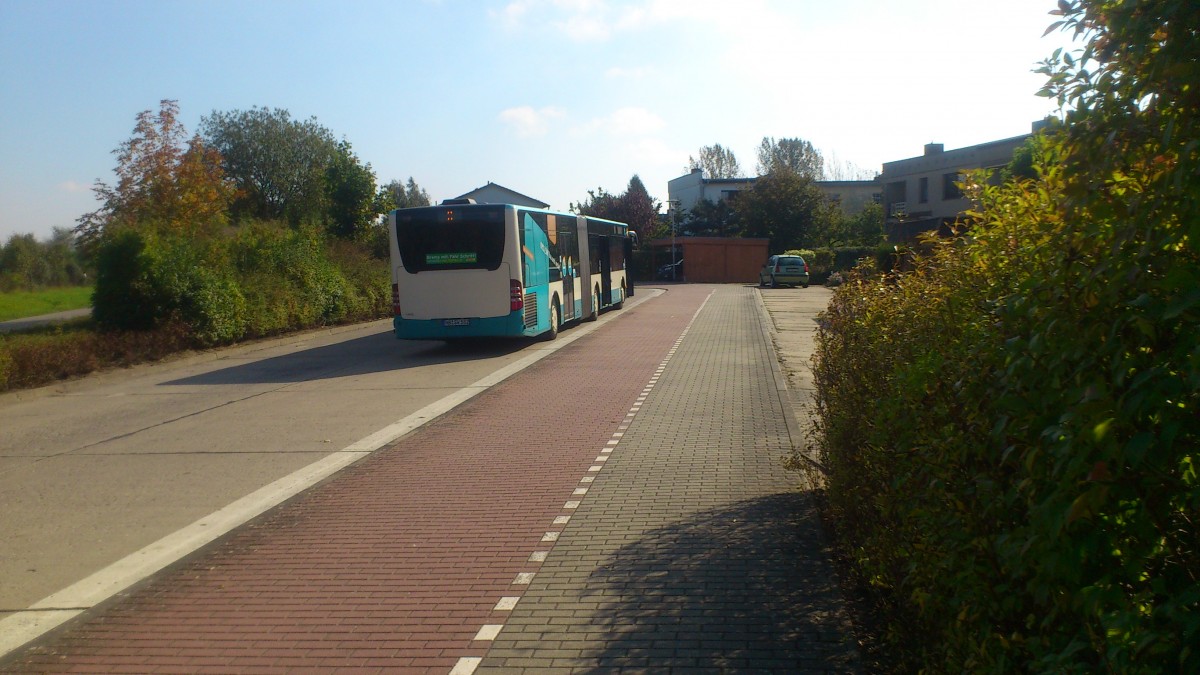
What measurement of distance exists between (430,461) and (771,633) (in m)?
5.19

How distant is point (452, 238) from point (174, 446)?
9367 mm

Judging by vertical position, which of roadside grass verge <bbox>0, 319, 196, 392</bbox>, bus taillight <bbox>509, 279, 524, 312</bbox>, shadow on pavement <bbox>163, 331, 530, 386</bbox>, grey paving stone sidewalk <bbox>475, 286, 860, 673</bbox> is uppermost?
bus taillight <bbox>509, 279, 524, 312</bbox>

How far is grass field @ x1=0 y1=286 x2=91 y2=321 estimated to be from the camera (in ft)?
120

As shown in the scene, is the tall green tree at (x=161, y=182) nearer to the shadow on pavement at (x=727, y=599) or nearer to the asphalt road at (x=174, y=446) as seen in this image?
the asphalt road at (x=174, y=446)

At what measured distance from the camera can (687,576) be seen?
5684 millimetres

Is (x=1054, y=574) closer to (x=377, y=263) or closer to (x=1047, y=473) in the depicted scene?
(x=1047, y=473)

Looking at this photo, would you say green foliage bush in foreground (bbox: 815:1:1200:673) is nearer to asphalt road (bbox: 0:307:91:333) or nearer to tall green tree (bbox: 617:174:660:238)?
asphalt road (bbox: 0:307:91:333)

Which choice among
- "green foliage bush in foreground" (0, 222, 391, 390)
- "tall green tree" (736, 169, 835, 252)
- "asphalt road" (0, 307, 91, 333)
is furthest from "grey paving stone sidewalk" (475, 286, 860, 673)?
"tall green tree" (736, 169, 835, 252)

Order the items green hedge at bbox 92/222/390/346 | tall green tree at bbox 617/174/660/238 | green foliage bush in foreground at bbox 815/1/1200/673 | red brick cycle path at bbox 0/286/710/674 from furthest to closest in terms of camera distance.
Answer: tall green tree at bbox 617/174/660/238
green hedge at bbox 92/222/390/346
red brick cycle path at bbox 0/286/710/674
green foliage bush in foreground at bbox 815/1/1200/673

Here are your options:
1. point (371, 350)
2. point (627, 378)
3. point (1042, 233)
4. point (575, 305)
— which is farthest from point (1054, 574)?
point (575, 305)

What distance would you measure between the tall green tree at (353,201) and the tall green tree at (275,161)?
17294 millimetres

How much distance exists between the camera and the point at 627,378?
1523cm

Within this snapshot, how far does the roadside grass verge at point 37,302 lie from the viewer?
36375mm

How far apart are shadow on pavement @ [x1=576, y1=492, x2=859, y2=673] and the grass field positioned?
32.5m
